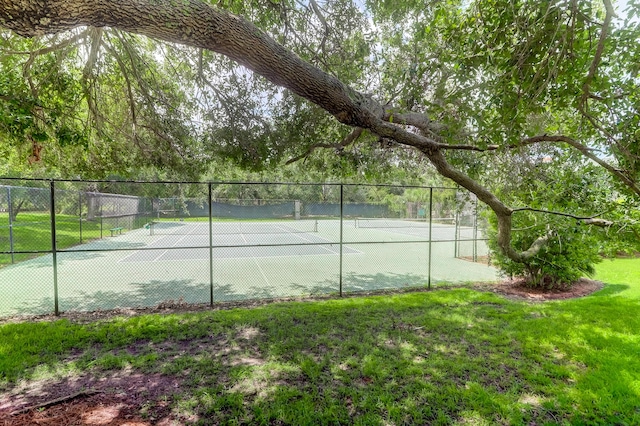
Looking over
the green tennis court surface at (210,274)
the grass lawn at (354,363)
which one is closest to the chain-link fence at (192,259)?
the green tennis court surface at (210,274)

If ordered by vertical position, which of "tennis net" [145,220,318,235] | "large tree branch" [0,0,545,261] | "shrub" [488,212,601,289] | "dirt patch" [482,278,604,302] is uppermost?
"large tree branch" [0,0,545,261]

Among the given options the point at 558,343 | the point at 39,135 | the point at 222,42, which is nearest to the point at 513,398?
the point at 558,343

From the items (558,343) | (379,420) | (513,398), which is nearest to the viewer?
(379,420)

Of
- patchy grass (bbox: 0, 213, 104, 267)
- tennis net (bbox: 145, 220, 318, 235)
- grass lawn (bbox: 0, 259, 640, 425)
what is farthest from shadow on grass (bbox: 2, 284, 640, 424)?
tennis net (bbox: 145, 220, 318, 235)

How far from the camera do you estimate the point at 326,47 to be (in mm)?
5652

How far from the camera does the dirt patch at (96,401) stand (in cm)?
233

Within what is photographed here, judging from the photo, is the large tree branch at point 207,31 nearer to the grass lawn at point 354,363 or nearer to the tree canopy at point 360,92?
the tree canopy at point 360,92

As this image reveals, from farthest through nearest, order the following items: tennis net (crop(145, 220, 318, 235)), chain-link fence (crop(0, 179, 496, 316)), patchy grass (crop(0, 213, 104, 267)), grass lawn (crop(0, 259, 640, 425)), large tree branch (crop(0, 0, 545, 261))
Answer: tennis net (crop(145, 220, 318, 235)) → patchy grass (crop(0, 213, 104, 267)) → chain-link fence (crop(0, 179, 496, 316)) → grass lawn (crop(0, 259, 640, 425)) → large tree branch (crop(0, 0, 545, 261))

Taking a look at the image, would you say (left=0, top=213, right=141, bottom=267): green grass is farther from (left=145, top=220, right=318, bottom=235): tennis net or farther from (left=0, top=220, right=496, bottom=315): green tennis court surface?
(left=145, top=220, right=318, bottom=235): tennis net

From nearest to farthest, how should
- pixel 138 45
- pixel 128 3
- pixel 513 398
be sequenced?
pixel 128 3, pixel 513 398, pixel 138 45

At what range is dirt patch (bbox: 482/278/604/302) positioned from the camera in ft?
20.9

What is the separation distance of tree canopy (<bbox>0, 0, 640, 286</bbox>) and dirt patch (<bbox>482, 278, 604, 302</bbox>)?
4.05 feet

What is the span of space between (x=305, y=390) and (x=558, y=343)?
312cm

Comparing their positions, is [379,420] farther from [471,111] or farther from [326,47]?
[326,47]
